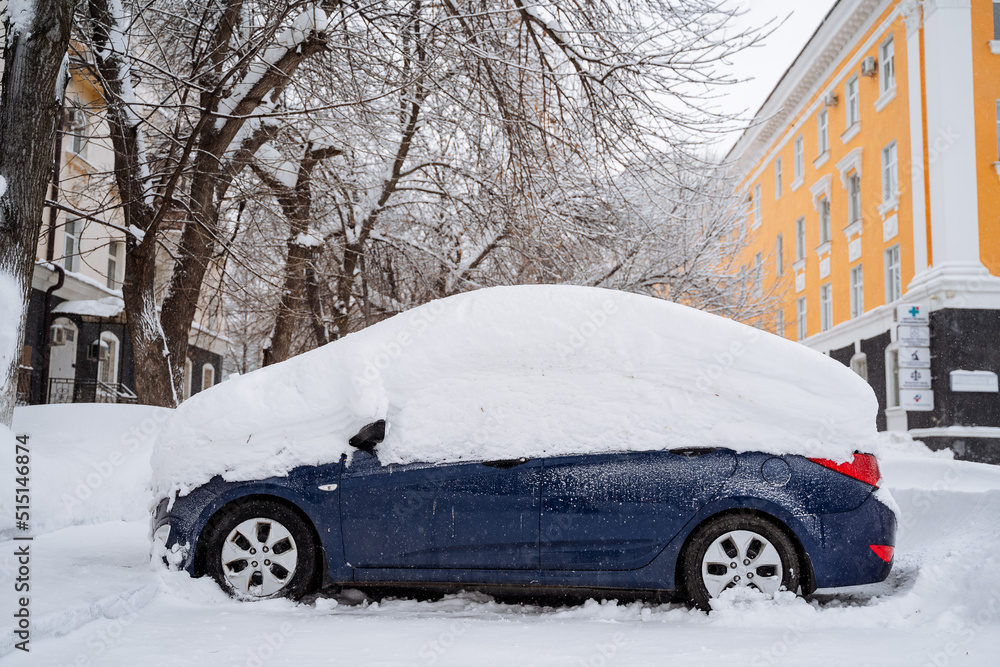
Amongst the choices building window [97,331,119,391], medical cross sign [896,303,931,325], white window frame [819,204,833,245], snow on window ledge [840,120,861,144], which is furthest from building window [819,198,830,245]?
building window [97,331,119,391]

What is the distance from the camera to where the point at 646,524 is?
4387 millimetres

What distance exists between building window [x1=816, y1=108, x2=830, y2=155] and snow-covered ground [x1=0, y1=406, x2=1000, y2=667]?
24.7m

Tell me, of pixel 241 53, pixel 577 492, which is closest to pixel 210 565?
pixel 577 492

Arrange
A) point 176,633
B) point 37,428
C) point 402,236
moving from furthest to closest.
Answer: point 402,236 → point 37,428 → point 176,633

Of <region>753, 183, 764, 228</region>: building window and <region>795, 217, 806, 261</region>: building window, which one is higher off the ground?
<region>753, 183, 764, 228</region>: building window

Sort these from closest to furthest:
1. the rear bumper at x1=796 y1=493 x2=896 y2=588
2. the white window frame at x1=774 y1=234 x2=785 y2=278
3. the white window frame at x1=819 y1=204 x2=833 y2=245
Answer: the rear bumper at x1=796 y1=493 x2=896 y2=588, the white window frame at x1=819 y1=204 x2=833 y2=245, the white window frame at x1=774 y1=234 x2=785 y2=278

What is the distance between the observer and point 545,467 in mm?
4465

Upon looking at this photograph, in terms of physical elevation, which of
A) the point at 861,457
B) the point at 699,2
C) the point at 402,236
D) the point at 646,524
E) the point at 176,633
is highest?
the point at 699,2

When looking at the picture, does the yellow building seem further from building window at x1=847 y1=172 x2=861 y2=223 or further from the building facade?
the building facade

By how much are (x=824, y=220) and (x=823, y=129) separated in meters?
3.16

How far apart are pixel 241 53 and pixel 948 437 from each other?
720 inches

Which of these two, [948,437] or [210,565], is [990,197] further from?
[210,565]

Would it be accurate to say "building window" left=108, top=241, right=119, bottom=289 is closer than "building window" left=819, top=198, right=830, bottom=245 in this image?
Yes

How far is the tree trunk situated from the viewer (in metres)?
6.96
